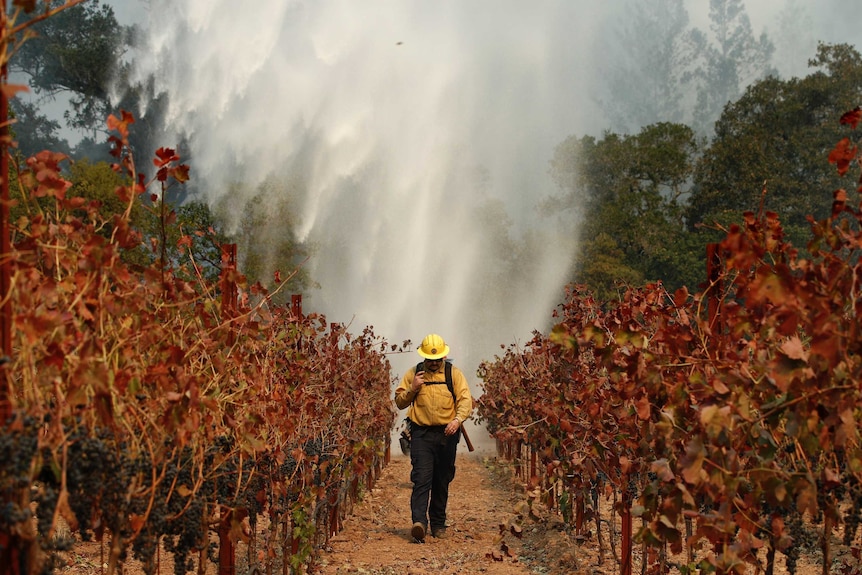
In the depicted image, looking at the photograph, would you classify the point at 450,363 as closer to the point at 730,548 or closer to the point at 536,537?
the point at 536,537

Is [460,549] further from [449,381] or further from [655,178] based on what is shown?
[655,178]

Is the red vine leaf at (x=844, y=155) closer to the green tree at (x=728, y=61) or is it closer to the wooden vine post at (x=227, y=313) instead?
the wooden vine post at (x=227, y=313)

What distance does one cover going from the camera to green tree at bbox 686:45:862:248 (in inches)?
1668

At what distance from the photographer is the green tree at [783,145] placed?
42375 mm

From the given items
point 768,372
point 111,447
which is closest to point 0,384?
point 111,447

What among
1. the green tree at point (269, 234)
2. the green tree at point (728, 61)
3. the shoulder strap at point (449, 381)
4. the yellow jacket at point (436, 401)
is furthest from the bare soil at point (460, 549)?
the green tree at point (728, 61)

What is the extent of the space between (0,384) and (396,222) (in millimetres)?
42934

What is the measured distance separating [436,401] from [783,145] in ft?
132

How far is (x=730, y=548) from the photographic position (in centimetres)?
316

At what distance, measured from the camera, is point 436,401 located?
8141mm

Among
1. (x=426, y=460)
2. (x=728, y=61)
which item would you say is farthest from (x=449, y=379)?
(x=728, y=61)

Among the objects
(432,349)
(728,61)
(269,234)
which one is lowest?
(432,349)

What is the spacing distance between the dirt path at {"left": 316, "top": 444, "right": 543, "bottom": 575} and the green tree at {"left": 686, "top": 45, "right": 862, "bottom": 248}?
30661mm

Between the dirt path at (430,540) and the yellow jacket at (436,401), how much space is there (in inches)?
37.1
